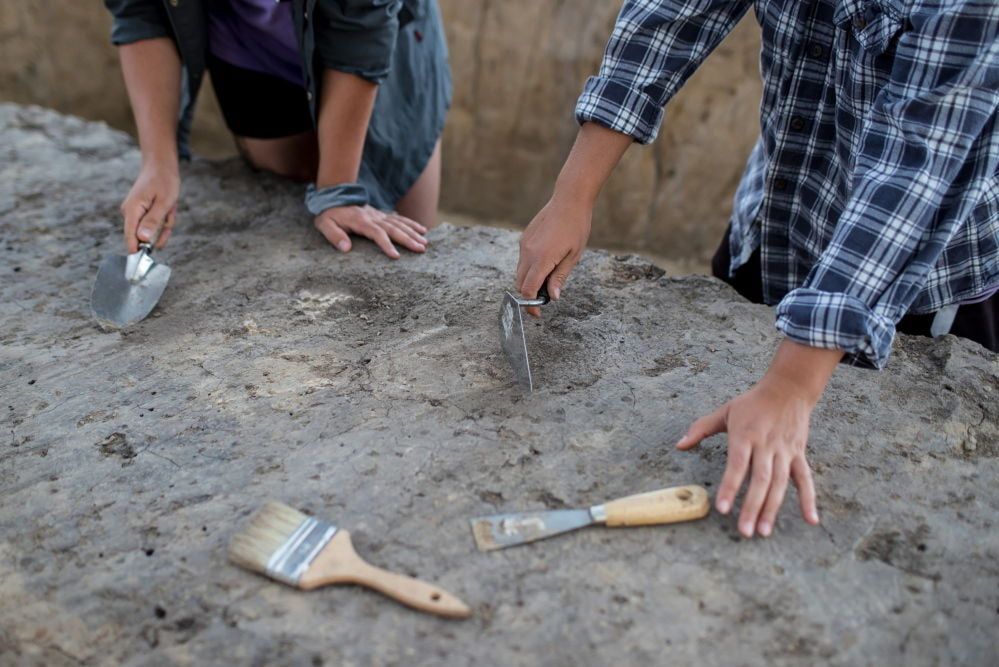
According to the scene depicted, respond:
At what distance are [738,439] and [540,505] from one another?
29 cm

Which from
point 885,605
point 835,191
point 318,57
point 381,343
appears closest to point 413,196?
point 318,57

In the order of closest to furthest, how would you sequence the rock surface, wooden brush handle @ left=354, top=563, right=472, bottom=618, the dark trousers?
1. wooden brush handle @ left=354, top=563, right=472, bottom=618
2. the dark trousers
3. the rock surface

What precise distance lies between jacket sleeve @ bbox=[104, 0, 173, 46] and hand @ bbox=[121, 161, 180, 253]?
0.27 m

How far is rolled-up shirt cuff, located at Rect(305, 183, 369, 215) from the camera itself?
2.00 m

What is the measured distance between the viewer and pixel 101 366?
5.28 ft

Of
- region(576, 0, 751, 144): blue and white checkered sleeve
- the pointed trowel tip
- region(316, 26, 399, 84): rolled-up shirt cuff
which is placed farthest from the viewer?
region(316, 26, 399, 84): rolled-up shirt cuff

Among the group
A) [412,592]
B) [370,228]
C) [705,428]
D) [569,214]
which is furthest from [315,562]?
[370,228]

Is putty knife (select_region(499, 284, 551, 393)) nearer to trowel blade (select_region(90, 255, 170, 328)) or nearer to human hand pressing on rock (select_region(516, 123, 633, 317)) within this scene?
human hand pressing on rock (select_region(516, 123, 633, 317))

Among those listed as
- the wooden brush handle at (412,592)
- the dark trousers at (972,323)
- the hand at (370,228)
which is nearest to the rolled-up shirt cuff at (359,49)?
the hand at (370,228)

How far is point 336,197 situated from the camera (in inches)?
79.0

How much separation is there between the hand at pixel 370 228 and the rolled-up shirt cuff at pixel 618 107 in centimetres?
61

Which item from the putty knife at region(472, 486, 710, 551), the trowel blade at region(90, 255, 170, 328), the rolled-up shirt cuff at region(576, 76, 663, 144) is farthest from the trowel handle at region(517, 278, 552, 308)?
the trowel blade at region(90, 255, 170, 328)

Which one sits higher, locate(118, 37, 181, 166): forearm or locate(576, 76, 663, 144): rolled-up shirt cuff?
locate(576, 76, 663, 144): rolled-up shirt cuff

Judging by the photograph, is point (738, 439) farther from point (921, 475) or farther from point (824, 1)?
point (824, 1)
